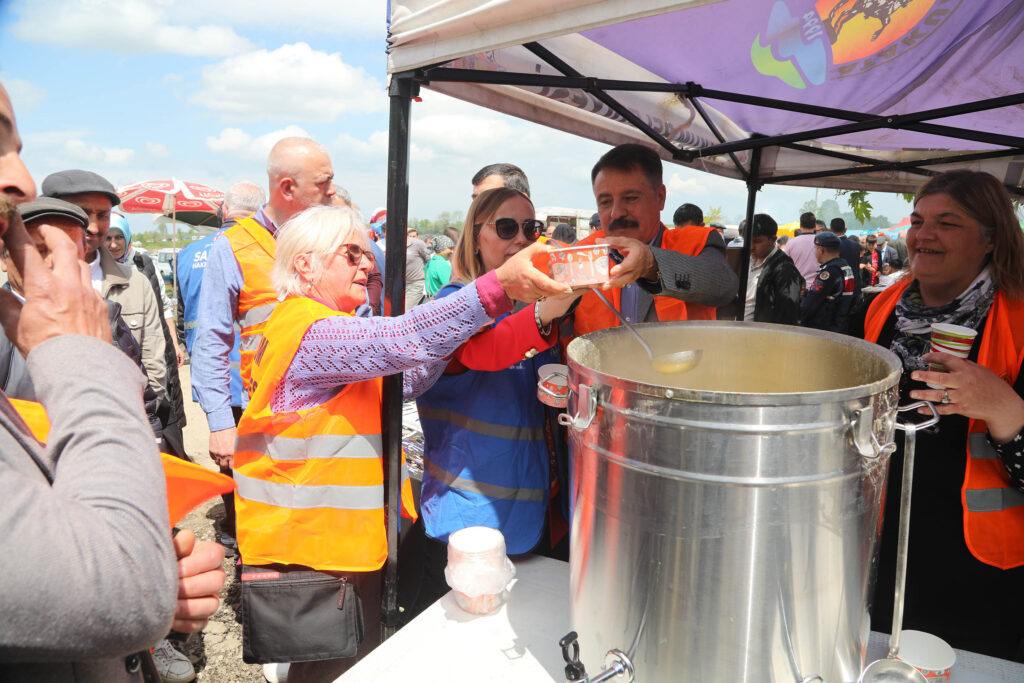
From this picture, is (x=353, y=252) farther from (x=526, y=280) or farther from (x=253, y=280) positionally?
(x=253, y=280)

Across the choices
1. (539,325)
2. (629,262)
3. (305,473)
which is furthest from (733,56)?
(305,473)

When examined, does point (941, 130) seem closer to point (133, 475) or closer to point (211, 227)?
point (133, 475)

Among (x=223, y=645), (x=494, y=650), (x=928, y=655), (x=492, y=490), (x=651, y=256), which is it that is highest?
(x=651, y=256)

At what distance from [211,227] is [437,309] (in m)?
21.4

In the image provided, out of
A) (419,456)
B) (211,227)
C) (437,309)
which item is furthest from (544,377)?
(211,227)

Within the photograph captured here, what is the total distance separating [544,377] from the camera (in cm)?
137

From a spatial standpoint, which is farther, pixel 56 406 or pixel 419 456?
pixel 419 456

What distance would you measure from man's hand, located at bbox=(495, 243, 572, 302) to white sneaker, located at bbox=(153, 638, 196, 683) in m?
2.51

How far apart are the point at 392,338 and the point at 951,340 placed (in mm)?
1381

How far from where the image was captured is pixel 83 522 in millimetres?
642

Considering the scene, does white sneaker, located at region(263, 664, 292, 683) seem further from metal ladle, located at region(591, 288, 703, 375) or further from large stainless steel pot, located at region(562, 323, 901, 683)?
metal ladle, located at region(591, 288, 703, 375)

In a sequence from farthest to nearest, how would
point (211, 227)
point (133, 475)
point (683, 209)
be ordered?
point (211, 227) → point (683, 209) → point (133, 475)

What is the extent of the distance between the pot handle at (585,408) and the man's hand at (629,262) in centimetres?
43

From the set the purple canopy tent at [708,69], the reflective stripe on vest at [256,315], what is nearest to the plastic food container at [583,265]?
the purple canopy tent at [708,69]
